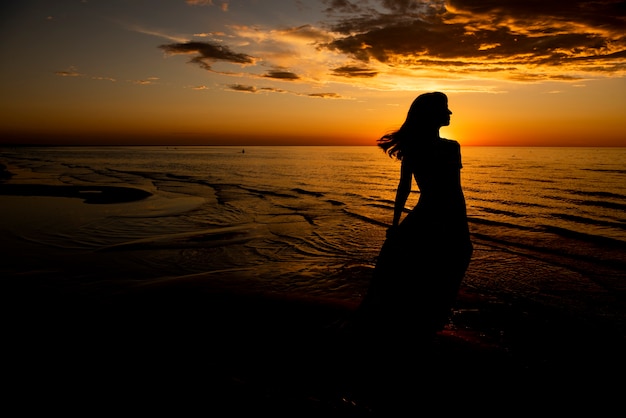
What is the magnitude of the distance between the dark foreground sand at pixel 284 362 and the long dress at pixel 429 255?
32 cm

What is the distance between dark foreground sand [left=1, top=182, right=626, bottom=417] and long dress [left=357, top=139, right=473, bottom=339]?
1.05ft

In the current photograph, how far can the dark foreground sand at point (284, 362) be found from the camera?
3.30 m

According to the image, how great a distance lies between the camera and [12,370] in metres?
3.66

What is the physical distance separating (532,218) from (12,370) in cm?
1677

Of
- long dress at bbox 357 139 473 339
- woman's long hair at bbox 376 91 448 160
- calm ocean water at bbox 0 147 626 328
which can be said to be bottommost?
calm ocean water at bbox 0 147 626 328

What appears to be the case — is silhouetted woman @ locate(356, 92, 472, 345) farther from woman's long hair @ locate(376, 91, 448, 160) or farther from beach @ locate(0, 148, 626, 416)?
beach @ locate(0, 148, 626, 416)

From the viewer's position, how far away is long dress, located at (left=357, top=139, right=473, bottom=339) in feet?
11.3

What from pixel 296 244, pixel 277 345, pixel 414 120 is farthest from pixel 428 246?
pixel 296 244

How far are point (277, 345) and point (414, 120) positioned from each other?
3033 mm

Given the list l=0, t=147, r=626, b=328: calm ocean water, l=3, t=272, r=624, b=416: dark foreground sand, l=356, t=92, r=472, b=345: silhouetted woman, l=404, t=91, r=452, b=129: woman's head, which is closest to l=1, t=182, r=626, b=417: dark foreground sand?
l=3, t=272, r=624, b=416: dark foreground sand

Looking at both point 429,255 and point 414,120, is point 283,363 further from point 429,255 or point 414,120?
point 414,120

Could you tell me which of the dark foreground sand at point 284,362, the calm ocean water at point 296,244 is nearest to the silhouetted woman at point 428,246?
the dark foreground sand at point 284,362

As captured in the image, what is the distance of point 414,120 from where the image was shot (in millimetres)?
A: 3527

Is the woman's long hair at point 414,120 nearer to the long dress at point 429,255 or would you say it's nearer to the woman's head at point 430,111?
the woman's head at point 430,111
